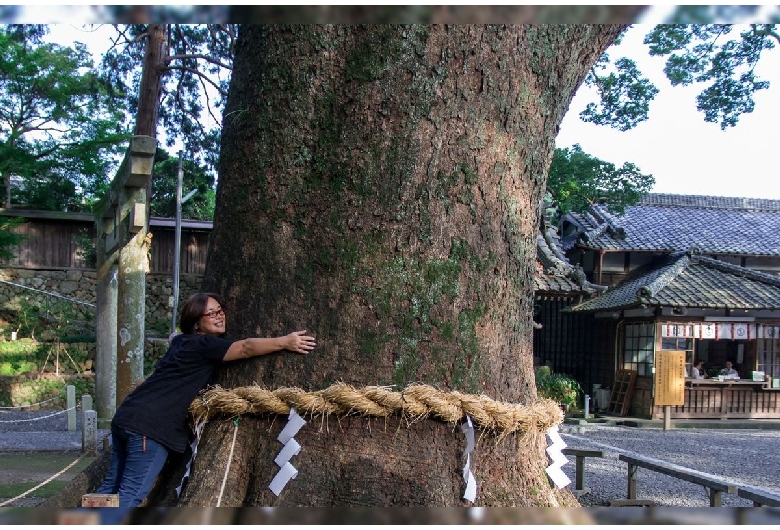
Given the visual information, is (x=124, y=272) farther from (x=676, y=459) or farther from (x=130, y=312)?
(x=676, y=459)

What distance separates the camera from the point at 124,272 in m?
8.00

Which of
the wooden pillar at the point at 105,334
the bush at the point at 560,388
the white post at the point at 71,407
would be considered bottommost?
the bush at the point at 560,388

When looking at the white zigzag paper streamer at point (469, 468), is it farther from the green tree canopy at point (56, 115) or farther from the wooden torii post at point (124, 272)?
the green tree canopy at point (56, 115)

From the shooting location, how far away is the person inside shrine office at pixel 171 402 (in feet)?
6.76

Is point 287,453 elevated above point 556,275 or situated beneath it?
situated beneath

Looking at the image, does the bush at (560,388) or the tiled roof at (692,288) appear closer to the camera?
the tiled roof at (692,288)

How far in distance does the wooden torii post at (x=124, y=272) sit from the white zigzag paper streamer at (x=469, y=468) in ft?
18.6

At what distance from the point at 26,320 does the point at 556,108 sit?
15.6 m

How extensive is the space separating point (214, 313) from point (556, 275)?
14.1m

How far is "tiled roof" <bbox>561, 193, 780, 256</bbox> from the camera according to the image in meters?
17.0

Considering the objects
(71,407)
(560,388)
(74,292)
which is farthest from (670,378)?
(74,292)

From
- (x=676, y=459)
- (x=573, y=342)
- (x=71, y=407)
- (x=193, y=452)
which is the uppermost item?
(x=193, y=452)

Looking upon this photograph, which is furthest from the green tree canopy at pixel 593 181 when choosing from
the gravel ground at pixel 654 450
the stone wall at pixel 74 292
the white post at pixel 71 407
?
the white post at pixel 71 407

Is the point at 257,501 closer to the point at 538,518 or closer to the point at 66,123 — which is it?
the point at 538,518
